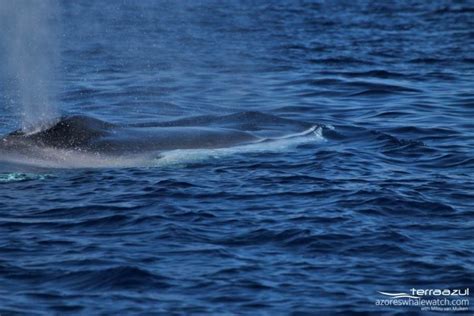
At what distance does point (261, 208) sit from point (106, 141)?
5.29 meters

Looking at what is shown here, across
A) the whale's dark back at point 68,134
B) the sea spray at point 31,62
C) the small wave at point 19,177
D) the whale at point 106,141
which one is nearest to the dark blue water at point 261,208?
the small wave at point 19,177

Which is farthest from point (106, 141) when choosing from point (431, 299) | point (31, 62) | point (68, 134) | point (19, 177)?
point (31, 62)

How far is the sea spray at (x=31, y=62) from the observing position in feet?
83.0

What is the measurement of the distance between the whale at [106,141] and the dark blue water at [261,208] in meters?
0.65

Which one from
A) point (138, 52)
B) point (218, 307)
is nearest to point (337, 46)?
point (138, 52)

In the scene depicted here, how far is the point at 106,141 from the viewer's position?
851 inches

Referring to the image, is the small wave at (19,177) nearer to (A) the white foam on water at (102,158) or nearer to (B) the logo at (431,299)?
(A) the white foam on water at (102,158)

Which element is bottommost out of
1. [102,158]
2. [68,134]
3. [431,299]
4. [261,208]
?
[431,299]

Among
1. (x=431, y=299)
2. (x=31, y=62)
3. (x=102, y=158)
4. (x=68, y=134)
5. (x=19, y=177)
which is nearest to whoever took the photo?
(x=431, y=299)

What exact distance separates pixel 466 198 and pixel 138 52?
2825 cm

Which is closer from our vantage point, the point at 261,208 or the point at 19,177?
the point at 261,208

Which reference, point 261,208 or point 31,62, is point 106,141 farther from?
point 31,62

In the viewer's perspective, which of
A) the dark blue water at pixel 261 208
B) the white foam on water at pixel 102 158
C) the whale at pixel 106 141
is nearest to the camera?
the dark blue water at pixel 261 208

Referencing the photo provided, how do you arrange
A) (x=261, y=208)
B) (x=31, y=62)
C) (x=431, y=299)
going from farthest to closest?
(x=31, y=62) < (x=261, y=208) < (x=431, y=299)
